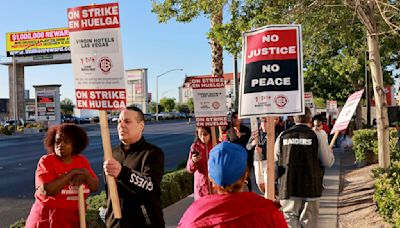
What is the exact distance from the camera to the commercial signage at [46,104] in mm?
Answer: 44031

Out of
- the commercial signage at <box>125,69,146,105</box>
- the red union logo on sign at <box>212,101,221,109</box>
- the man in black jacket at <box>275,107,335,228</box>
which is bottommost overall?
the man in black jacket at <box>275,107,335,228</box>

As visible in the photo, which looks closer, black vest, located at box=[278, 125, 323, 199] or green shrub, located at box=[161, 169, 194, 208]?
black vest, located at box=[278, 125, 323, 199]

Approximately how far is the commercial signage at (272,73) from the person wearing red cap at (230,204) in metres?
1.82

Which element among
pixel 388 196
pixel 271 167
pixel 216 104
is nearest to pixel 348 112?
pixel 388 196

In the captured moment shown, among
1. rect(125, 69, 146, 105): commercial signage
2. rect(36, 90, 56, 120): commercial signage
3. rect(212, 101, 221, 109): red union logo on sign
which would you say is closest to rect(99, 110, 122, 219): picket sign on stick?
rect(212, 101, 221, 109): red union logo on sign

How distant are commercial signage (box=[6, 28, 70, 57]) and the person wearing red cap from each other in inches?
2849

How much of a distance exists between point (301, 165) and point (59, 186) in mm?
3054

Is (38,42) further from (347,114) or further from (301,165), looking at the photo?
(301,165)

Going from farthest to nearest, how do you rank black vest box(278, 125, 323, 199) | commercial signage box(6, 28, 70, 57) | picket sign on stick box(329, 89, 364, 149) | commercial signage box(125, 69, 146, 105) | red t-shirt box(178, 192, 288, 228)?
commercial signage box(125, 69, 146, 105) < commercial signage box(6, 28, 70, 57) < picket sign on stick box(329, 89, 364, 149) < black vest box(278, 125, 323, 199) < red t-shirt box(178, 192, 288, 228)

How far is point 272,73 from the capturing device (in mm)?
4160

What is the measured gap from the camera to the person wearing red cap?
218cm

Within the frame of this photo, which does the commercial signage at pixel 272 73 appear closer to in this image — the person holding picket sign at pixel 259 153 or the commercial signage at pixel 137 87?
the person holding picket sign at pixel 259 153

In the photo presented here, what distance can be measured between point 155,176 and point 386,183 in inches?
173

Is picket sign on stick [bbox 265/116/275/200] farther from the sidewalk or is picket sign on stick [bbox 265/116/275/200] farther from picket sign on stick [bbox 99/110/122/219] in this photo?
the sidewalk
